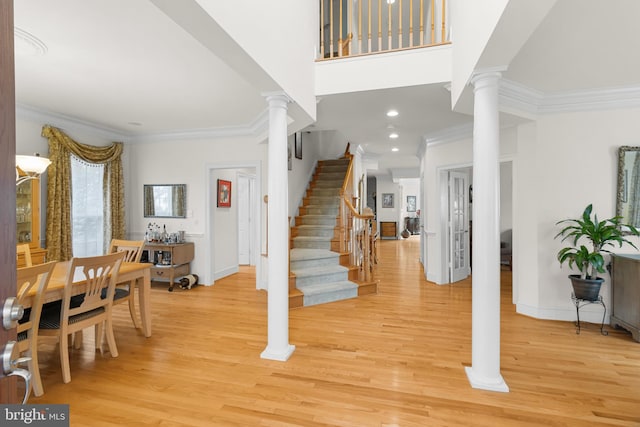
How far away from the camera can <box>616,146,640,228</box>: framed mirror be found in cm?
361

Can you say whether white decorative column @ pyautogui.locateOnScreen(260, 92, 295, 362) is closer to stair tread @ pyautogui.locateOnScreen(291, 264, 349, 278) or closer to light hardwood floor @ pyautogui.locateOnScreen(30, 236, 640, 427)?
light hardwood floor @ pyautogui.locateOnScreen(30, 236, 640, 427)

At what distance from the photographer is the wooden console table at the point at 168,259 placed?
5223 mm

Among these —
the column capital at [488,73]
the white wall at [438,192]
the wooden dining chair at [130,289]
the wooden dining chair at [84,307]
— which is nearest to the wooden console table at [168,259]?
the wooden dining chair at [130,289]

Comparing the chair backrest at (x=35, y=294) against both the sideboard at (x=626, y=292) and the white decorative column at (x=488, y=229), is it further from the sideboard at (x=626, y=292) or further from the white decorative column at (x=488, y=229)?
the sideboard at (x=626, y=292)

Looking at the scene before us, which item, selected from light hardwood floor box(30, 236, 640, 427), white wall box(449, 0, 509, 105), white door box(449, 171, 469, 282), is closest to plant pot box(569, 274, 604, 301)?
light hardwood floor box(30, 236, 640, 427)

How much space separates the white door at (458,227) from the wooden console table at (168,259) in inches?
182

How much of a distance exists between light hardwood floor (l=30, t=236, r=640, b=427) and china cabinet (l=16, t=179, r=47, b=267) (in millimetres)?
1366

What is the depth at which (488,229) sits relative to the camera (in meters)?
2.46

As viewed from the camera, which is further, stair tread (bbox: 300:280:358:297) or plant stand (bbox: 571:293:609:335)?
stair tread (bbox: 300:280:358:297)

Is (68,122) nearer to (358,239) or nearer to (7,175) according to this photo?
(358,239)

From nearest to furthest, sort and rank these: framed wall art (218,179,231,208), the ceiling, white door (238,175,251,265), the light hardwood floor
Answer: the light hardwood floor → the ceiling → framed wall art (218,179,231,208) → white door (238,175,251,265)

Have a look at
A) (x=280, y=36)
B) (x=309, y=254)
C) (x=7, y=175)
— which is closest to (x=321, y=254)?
(x=309, y=254)

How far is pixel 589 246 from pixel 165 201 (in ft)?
20.7

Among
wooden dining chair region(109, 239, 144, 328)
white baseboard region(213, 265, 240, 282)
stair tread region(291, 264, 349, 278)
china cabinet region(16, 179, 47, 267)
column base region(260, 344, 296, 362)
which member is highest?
china cabinet region(16, 179, 47, 267)
